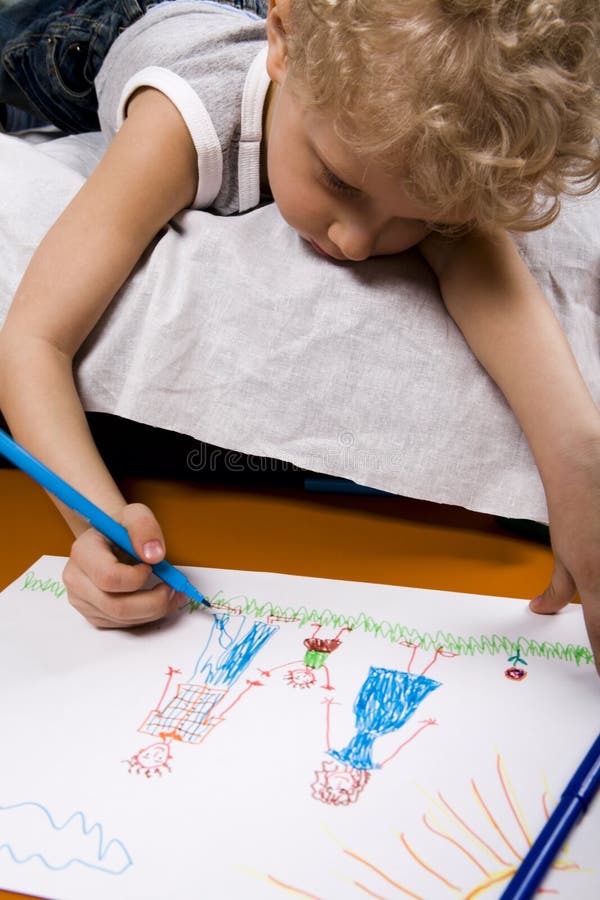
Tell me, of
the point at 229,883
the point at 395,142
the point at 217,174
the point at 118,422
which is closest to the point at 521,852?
the point at 229,883

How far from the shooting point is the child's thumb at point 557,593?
49cm

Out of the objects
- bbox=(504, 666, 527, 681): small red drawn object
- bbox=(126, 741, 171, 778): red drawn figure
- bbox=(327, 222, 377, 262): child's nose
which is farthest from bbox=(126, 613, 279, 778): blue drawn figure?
bbox=(327, 222, 377, 262): child's nose

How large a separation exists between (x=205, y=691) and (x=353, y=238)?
1.04ft

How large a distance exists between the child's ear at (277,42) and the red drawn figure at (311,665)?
413mm

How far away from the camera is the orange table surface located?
57cm

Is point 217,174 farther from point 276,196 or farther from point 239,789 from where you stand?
point 239,789

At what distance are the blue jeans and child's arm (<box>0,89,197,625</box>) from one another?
38cm

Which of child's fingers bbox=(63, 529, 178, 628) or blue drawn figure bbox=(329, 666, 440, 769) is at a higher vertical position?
child's fingers bbox=(63, 529, 178, 628)

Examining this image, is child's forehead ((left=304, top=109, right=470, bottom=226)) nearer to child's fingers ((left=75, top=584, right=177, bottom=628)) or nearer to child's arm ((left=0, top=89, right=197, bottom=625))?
child's arm ((left=0, top=89, right=197, bottom=625))

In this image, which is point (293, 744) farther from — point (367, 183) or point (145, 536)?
point (367, 183)

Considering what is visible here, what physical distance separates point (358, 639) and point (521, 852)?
163 mm

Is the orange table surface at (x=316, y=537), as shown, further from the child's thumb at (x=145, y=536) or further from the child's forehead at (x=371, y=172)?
the child's forehead at (x=371, y=172)

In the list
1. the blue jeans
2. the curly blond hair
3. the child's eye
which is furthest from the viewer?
the blue jeans

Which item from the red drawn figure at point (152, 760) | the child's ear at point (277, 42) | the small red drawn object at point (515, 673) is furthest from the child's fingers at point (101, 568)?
the child's ear at point (277, 42)
